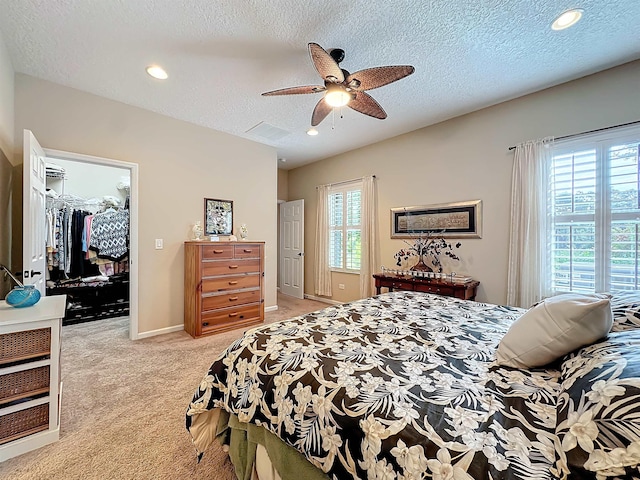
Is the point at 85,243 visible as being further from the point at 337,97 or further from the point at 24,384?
the point at 337,97

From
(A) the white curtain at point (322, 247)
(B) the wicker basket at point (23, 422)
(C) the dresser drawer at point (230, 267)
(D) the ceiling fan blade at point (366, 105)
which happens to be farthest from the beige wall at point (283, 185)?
(B) the wicker basket at point (23, 422)

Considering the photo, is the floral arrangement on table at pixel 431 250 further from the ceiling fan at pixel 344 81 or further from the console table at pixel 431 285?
the ceiling fan at pixel 344 81

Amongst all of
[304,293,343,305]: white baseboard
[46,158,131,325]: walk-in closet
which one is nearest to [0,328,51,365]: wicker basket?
[46,158,131,325]: walk-in closet

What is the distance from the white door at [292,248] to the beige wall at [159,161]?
137 cm

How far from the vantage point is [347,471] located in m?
0.85

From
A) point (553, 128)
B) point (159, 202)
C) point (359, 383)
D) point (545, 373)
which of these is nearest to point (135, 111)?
point (159, 202)

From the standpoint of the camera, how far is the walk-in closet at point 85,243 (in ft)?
12.7

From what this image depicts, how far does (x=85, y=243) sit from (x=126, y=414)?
3.42m

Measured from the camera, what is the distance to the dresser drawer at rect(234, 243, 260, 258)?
12.0 ft

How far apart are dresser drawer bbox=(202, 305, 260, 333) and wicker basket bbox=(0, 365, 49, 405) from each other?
1.73m

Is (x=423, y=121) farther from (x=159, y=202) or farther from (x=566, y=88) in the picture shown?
(x=159, y=202)

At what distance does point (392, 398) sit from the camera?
0.90 meters

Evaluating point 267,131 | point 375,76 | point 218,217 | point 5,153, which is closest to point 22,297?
point 5,153

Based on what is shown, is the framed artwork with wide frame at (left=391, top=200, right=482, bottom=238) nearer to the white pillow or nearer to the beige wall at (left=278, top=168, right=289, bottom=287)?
the white pillow
